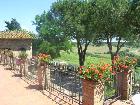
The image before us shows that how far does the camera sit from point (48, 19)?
61.0 metres

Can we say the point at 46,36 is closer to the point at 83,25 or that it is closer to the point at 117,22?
the point at 83,25

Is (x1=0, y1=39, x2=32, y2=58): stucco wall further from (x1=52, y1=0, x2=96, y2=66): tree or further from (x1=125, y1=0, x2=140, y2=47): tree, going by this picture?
(x1=125, y1=0, x2=140, y2=47): tree

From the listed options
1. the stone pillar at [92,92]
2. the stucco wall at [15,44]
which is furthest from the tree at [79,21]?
the stone pillar at [92,92]

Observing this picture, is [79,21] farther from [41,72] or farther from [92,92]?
[92,92]

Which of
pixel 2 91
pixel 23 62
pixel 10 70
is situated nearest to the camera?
pixel 2 91

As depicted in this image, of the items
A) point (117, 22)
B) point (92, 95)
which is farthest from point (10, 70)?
point (92, 95)

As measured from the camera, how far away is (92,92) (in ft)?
29.5

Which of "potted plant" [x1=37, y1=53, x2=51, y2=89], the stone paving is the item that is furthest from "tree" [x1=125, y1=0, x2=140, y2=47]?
"potted plant" [x1=37, y1=53, x2=51, y2=89]

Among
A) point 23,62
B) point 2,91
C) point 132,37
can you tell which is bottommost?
point 2,91

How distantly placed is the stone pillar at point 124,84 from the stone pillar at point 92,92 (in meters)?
2.02

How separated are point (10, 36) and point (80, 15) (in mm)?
10940

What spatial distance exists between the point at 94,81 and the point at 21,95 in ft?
19.3

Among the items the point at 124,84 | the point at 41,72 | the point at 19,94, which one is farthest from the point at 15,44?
the point at 124,84

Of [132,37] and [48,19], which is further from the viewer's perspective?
[48,19]
